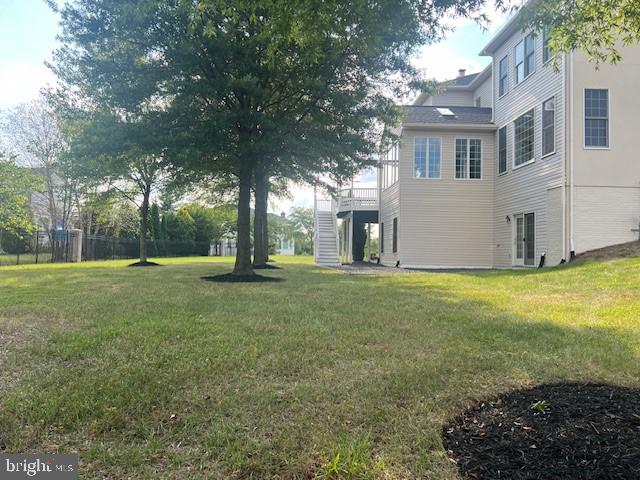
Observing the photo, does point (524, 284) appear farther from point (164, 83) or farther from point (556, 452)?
point (164, 83)

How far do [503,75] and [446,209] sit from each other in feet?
17.2

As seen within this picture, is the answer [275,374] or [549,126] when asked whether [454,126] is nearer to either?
[549,126]

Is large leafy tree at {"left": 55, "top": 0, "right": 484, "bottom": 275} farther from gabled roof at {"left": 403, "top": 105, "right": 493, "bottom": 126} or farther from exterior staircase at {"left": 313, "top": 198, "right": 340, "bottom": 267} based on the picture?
exterior staircase at {"left": 313, "top": 198, "right": 340, "bottom": 267}

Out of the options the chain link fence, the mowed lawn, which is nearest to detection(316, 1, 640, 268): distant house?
the mowed lawn

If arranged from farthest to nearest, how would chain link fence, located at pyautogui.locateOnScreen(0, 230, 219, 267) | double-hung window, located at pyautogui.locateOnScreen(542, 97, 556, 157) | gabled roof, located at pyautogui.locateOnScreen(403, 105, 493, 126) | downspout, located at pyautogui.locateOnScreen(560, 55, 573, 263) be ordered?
chain link fence, located at pyautogui.locateOnScreen(0, 230, 219, 267) < gabled roof, located at pyautogui.locateOnScreen(403, 105, 493, 126) < double-hung window, located at pyautogui.locateOnScreen(542, 97, 556, 157) < downspout, located at pyautogui.locateOnScreen(560, 55, 573, 263)

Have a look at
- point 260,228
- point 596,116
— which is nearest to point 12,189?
point 260,228

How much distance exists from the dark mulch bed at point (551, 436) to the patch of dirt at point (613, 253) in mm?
9365

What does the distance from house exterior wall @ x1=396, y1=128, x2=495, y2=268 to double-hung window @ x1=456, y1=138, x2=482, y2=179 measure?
16 centimetres

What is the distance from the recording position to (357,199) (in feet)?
76.1

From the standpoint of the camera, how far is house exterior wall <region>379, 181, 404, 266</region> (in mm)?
18781

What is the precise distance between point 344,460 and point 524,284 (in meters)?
8.07

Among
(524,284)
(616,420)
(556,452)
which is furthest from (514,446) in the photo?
(524,284)

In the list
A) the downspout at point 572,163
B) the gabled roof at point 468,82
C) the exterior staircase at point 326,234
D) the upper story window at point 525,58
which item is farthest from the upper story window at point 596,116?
the exterior staircase at point 326,234

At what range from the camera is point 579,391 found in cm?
A: 325
